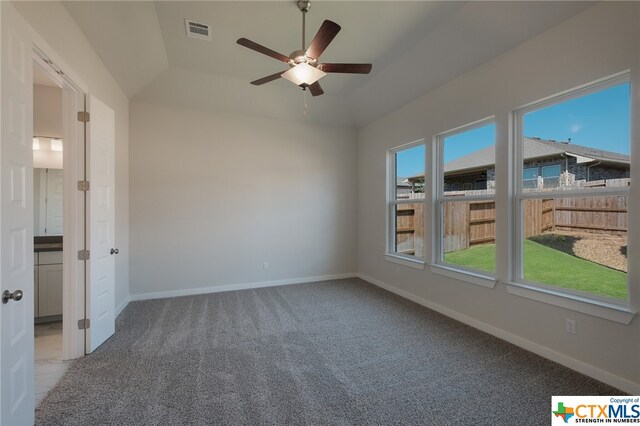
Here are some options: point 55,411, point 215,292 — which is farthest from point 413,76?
point 55,411

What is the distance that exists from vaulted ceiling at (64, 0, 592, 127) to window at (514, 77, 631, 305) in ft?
2.56

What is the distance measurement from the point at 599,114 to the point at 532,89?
22.1 inches

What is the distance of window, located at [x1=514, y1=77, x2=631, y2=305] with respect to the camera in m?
2.18

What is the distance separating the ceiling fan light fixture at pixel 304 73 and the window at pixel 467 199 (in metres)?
2.07

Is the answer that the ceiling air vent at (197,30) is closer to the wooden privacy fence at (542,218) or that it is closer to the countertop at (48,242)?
the countertop at (48,242)

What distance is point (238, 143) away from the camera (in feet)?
15.1

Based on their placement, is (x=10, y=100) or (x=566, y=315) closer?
(x=10, y=100)

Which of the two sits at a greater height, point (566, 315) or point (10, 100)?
point (10, 100)

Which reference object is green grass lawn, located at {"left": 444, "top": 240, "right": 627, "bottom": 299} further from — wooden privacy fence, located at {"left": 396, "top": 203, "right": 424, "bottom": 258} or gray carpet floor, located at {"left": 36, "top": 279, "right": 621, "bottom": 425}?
wooden privacy fence, located at {"left": 396, "top": 203, "right": 424, "bottom": 258}

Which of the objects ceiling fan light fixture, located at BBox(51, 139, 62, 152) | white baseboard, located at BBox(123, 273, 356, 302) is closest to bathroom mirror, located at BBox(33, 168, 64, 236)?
ceiling fan light fixture, located at BBox(51, 139, 62, 152)

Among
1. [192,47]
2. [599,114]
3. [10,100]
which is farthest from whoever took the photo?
[192,47]

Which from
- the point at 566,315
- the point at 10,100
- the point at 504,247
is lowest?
the point at 566,315

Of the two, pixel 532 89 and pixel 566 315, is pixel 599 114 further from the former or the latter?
pixel 566 315

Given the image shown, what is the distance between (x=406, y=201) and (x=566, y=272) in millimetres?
2213
